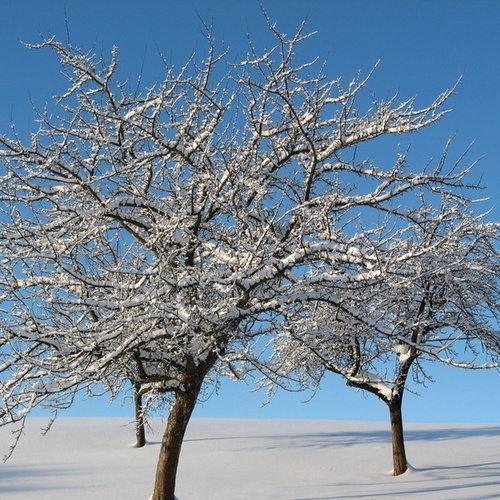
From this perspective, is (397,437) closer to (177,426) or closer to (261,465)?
(261,465)

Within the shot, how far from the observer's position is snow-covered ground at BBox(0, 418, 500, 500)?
13.0m

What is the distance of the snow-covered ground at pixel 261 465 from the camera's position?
13.0 meters

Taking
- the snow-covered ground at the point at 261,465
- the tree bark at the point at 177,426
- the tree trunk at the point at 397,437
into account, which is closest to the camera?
the tree bark at the point at 177,426

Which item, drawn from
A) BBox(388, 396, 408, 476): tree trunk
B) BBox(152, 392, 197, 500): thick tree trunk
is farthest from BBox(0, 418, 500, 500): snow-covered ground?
BBox(152, 392, 197, 500): thick tree trunk

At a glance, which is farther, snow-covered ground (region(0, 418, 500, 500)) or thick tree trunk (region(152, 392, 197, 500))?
snow-covered ground (region(0, 418, 500, 500))

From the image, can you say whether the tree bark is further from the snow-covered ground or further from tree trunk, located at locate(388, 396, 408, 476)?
tree trunk, located at locate(388, 396, 408, 476)

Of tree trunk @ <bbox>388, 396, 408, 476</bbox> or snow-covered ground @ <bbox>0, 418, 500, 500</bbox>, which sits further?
tree trunk @ <bbox>388, 396, 408, 476</bbox>

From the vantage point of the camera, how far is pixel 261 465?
17219 millimetres

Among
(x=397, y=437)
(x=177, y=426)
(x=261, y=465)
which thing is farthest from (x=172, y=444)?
(x=261, y=465)

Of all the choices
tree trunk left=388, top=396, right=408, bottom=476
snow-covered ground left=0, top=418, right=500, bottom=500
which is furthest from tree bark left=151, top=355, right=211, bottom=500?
tree trunk left=388, top=396, right=408, bottom=476

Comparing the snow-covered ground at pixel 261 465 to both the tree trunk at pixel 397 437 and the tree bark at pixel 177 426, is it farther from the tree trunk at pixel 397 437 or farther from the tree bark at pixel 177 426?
the tree bark at pixel 177 426

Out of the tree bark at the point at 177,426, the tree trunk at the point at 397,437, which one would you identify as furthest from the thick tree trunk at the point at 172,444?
the tree trunk at the point at 397,437

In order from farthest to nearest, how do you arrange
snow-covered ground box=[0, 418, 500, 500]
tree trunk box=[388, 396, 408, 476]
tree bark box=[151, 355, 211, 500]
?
tree trunk box=[388, 396, 408, 476], snow-covered ground box=[0, 418, 500, 500], tree bark box=[151, 355, 211, 500]

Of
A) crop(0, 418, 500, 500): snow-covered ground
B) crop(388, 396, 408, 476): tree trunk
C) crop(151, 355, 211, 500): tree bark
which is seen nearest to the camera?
crop(151, 355, 211, 500): tree bark
